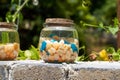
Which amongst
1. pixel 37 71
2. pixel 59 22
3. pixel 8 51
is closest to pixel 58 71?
pixel 37 71

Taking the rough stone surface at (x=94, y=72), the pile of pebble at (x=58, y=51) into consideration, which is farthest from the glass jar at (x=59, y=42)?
the rough stone surface at (x=94, y=72)

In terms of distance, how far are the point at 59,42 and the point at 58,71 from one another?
0.59ft

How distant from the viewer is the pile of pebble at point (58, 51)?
213cm

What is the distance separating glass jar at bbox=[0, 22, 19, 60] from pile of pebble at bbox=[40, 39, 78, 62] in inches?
8.2

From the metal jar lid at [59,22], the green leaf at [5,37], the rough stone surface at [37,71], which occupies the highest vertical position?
the metal jar lid at [59,22]

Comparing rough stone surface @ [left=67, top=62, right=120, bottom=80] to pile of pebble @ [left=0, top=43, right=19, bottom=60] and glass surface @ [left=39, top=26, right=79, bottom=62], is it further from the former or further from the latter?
pile of pebble @ [left=0, top=43, right=19, bottom=60]

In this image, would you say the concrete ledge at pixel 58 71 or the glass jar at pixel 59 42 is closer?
the concrete ledge at pixel 58 71

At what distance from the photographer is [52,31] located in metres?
2.20

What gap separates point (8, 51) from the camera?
92.2 inches

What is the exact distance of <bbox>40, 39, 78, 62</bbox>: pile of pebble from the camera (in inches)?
84.0

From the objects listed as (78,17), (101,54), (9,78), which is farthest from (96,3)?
(9,78)

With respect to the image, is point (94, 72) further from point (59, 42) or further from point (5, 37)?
point (5, 37)

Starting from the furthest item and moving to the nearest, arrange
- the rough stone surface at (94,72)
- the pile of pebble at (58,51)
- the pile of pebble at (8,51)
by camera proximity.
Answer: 1. the pile of pebble at (8,51)
2. the pile of pebble at (58,51)
3. the rough stone surface at (94,72)

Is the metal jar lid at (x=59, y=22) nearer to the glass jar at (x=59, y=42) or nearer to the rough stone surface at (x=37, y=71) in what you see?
the glass jar at (x=59, y=42)
